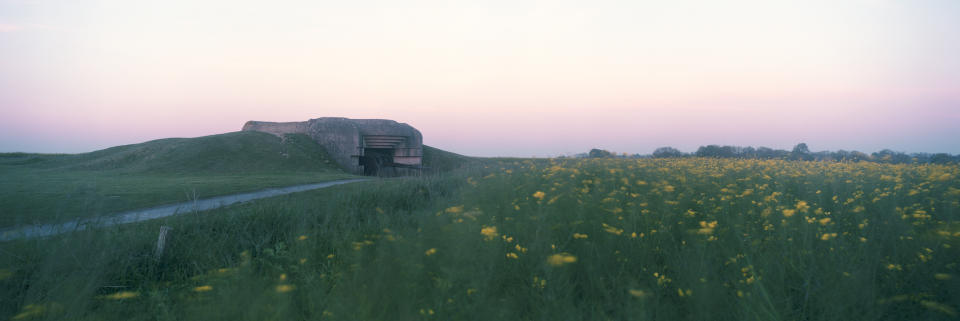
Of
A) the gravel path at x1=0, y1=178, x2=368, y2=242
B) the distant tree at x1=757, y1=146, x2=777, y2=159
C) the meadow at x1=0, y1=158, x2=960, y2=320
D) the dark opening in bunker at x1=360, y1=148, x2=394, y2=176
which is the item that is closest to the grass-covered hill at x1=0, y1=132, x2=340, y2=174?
the dark opening in bunker at x1=360, y1=148, x2=394, y2=176

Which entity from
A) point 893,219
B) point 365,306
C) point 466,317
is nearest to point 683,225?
point 893,219

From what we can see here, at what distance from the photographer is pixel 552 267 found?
3.14 m

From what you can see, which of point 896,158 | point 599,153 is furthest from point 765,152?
point 599,153

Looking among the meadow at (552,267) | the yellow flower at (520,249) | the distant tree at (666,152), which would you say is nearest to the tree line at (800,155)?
the distant tree at (666,152)

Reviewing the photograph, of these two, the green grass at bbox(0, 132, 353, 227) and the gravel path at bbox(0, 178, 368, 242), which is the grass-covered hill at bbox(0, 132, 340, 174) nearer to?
the green grass at bbox(0, 132, 353, 227)

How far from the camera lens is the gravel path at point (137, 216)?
5.76m

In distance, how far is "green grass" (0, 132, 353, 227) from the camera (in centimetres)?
1054

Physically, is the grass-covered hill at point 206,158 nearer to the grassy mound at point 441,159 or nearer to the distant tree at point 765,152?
the grassy mound at point 441,159

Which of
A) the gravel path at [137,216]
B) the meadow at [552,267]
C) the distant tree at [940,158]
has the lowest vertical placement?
the gravel path at [137,216]

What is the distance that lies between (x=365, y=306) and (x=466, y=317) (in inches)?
26.6

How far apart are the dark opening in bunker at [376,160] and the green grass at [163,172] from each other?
12.7 feet

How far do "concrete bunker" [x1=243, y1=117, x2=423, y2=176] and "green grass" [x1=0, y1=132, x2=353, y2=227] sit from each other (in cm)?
105

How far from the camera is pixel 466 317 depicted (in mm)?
2732

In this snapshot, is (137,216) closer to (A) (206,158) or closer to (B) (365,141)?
(A) (206,158)
